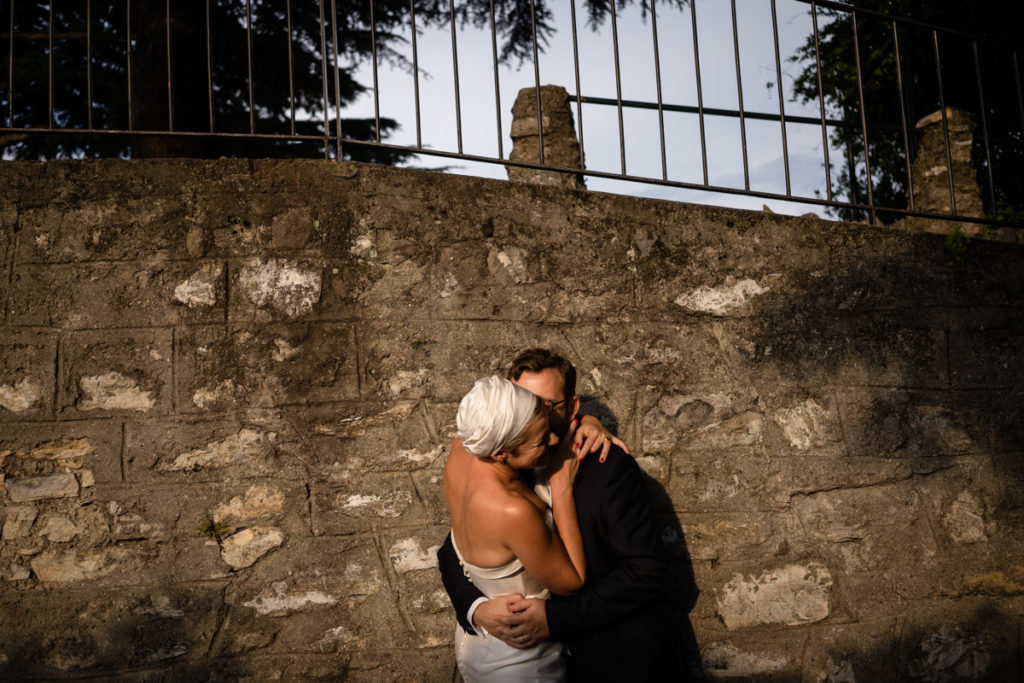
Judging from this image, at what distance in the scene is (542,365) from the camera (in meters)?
2.57

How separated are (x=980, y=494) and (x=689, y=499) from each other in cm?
128

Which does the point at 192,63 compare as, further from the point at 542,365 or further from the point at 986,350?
the point at 986,350

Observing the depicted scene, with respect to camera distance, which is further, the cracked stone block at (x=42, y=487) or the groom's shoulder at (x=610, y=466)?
the cracked stone block at (x=42, y=487)

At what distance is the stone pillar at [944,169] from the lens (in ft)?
13.7

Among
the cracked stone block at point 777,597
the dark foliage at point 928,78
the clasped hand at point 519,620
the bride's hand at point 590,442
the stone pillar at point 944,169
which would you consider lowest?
the cracked stone block at point 777,597

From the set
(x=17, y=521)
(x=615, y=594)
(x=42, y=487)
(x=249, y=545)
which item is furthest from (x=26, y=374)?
(x=615, y=594)

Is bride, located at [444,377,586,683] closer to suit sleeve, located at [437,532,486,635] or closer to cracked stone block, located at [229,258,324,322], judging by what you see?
suit sleeve, located at [437,532,486,635]

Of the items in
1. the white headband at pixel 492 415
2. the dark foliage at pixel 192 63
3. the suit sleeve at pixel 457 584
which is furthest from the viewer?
the dark foliage at pixel 192 63

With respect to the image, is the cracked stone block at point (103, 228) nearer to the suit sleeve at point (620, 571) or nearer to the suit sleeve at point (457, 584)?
→ the suit sleeve at point (457, 584)

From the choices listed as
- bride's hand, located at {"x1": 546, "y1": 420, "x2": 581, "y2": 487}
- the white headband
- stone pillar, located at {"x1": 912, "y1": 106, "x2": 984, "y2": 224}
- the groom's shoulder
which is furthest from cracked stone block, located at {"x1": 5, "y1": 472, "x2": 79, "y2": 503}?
stone pillar, located at {"x1": 912, "y1": 106, "x2": 984, "y2": 224}

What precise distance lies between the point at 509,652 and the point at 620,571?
426 millimetres

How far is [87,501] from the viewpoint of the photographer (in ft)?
9.19

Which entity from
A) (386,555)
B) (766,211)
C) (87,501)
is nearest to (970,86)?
(766,211)

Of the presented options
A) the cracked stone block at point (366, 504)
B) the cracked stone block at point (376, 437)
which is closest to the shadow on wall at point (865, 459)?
the cracked stone block at point (376, 437)
